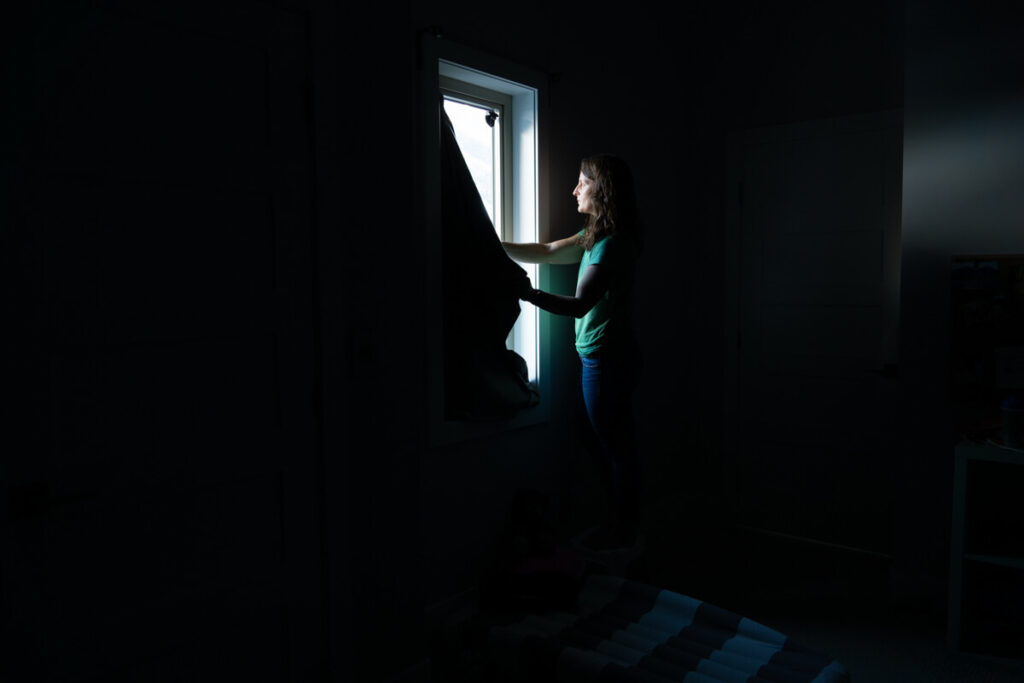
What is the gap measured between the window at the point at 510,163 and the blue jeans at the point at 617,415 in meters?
0.26

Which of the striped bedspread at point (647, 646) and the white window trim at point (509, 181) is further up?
the white window trim at point (509, 181)

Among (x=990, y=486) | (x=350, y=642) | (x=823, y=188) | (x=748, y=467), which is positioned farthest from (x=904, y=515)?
(x=350, y=642)

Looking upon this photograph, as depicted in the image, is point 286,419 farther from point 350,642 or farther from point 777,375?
point 777,375

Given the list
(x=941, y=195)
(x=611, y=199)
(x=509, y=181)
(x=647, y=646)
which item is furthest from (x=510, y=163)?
(x=647, y=646)

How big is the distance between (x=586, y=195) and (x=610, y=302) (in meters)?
0.43

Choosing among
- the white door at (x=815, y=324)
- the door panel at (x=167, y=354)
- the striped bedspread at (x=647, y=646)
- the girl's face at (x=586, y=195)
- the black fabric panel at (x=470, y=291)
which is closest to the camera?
the door panel at (x=167, y=354)

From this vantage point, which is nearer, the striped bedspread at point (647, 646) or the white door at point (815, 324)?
the striped bedspread at point (647, 646)

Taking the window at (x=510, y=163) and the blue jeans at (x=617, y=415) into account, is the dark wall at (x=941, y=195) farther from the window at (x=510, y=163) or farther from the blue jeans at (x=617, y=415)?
the window at (x=510, y=163)

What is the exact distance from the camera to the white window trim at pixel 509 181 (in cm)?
242

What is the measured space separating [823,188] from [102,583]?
3.35 metres

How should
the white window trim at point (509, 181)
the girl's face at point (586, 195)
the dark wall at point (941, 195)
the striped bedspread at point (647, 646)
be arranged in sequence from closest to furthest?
1. the striped bedspread at point (647, 646)
2. the white window trim at point (509, 181)
3. the dark wall at point (941, 195)
4. the girl's face at point (586, 195)

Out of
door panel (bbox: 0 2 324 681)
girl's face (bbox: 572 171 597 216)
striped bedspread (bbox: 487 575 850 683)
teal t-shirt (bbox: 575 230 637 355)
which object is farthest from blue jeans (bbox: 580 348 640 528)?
door panel (bbox: 0 2 324 681)

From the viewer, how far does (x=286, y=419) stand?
1.85 m

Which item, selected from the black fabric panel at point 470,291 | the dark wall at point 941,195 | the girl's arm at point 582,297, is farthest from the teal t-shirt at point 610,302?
the dark wall at point 941,195
